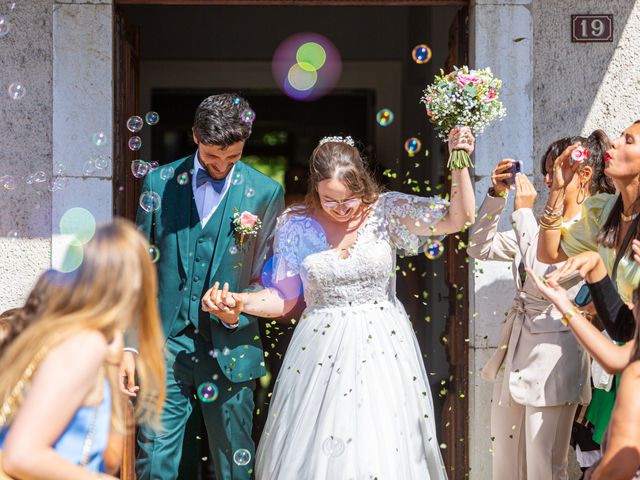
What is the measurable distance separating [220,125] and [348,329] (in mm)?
1109

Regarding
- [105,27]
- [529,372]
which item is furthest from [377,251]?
[105,27]

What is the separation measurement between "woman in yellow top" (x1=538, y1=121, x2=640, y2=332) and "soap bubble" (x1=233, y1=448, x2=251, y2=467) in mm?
1662

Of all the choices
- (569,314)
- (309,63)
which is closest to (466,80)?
(569,314)

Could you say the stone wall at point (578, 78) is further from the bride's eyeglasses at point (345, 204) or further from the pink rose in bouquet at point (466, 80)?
the bride's eyeglasses at point (345, 204)

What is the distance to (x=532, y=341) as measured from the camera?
15.3ft

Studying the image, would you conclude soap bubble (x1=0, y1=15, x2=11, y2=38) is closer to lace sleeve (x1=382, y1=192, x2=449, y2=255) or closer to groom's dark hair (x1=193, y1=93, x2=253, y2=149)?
groom's dark hair (x1=193, y1=93, x2=253, y2=149)

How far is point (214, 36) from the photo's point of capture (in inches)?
372

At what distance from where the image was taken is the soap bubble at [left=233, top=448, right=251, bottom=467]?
465 cm

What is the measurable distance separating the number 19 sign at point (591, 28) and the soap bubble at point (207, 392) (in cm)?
286

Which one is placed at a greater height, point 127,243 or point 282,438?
point 127,243

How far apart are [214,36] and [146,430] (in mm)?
5558

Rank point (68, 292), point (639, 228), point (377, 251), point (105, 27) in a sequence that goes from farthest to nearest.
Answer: point (105, 27), point (377, 251), point (639, 228), point (68, 292)

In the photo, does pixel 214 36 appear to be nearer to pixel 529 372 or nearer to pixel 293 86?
pixel 293 86

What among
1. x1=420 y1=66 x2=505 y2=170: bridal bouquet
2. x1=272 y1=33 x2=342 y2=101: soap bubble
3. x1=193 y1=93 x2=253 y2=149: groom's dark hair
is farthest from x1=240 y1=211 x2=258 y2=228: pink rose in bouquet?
x1=272 y1=33 x2=342 y2=101: soap bubble
